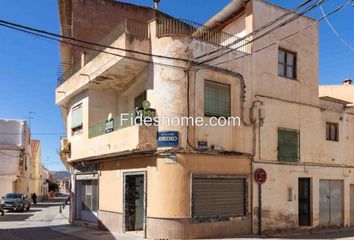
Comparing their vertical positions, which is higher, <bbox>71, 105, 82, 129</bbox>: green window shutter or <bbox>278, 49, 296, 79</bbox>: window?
<bbox>278, 49, 296, 79</bbox>: window

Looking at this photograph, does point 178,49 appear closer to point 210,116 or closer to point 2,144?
point 210,116

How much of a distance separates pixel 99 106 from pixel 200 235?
831 centimetres

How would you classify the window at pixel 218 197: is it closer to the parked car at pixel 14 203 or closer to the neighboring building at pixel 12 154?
the parked car at pixel 14 203

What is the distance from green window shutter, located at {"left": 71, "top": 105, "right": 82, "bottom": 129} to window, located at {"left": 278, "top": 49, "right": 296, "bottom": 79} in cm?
968

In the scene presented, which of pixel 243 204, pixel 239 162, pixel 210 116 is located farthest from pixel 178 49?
pixel 243 204

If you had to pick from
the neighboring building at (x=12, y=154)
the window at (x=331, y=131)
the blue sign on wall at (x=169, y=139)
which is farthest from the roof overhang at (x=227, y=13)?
the neighboring building at (x=12, y=154)

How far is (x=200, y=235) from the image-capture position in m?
15.4

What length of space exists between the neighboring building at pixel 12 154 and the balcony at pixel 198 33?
34.9 m

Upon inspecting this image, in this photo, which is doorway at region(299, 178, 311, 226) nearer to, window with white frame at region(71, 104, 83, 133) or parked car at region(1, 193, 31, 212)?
window with white frame at region(71, 104, 83, 133)

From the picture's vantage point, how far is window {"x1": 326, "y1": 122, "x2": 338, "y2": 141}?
21016mm

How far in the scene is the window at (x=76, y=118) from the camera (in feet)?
71.4

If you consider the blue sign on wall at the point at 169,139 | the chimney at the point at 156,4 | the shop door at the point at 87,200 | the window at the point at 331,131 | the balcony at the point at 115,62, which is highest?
the chimney at the point at 156,4

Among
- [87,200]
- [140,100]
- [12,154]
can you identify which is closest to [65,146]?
[87,200]

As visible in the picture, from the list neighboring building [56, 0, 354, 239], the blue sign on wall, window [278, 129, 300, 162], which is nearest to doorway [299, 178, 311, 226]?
neighboring building [56, 0, 354, 239]
